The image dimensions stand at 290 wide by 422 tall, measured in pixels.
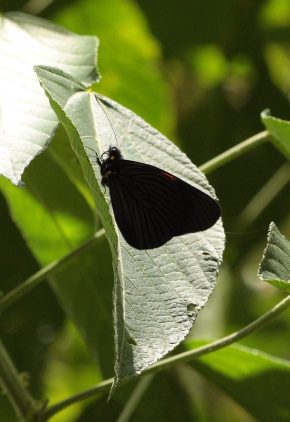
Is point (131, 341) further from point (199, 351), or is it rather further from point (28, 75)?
point (28, 75)

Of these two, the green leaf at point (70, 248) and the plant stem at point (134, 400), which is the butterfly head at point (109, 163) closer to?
the green leaf at point (70, 248)

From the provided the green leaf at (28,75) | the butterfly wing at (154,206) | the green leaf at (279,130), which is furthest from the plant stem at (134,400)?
the green leaf at (28,75)

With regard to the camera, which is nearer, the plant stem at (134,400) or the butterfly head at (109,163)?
the butterfly head at (109,163)

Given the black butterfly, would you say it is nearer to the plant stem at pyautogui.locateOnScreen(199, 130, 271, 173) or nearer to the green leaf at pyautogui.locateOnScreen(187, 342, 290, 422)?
the plant stem at pyautogui.locateOnScreen(199, 130, 271, 173)

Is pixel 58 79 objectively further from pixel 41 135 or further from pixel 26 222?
pixel 26 222

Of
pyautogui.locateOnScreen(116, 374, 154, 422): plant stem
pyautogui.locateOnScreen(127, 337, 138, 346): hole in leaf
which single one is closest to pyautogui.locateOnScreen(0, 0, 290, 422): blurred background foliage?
pyautogui.locateOnScreen(116, 374, 154, 422): plant stem

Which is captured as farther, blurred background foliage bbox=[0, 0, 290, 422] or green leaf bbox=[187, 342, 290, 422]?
blurred background foliage bbox=[0, 0, 290, 422]
